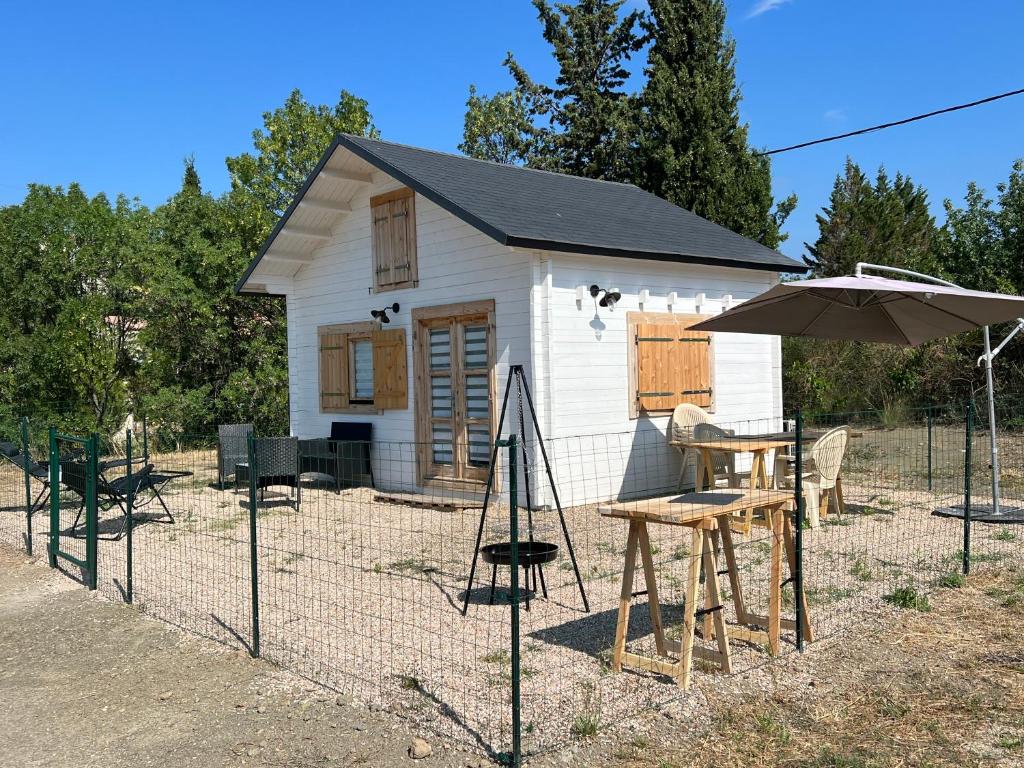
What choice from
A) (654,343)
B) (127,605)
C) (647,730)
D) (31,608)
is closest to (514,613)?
(647,730)

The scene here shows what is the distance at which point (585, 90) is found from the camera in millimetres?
27516

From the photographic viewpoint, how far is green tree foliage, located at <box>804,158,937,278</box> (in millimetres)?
25484

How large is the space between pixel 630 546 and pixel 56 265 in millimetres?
16810

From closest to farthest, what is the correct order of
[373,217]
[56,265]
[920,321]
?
Result: [920,321]
[373,217]
[56,265]

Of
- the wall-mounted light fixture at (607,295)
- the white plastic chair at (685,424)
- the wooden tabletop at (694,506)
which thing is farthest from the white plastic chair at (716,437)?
the wooden tabletop at (694,506)

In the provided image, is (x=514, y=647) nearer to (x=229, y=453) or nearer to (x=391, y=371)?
(x=391, y=371)

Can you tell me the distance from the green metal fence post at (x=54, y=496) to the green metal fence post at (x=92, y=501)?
2.87 feet

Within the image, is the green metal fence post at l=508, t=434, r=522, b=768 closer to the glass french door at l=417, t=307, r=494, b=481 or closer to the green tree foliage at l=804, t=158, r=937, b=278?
the glass french door at l=417, t=307, r=494, b=481

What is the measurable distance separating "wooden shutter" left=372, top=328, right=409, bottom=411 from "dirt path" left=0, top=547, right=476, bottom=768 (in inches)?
228

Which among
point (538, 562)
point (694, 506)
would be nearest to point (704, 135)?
point (538, 562)

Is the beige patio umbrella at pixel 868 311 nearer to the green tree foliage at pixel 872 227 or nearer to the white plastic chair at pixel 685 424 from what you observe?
the white plastic chair at pixel 685 424

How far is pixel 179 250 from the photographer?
17844 millimetres

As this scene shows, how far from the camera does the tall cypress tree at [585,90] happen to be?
2700 cm

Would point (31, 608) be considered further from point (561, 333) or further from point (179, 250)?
point (179, 250)
